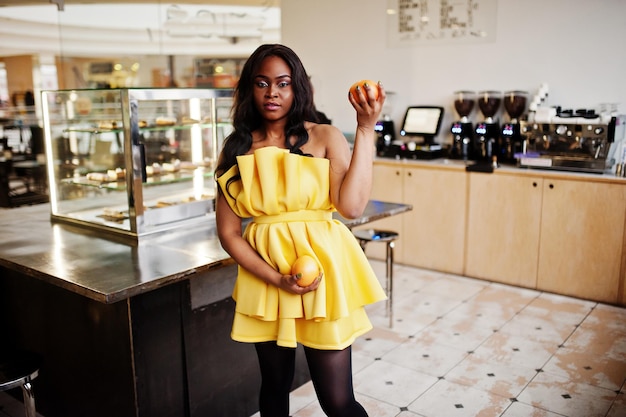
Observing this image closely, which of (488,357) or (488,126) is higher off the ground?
(488,126)

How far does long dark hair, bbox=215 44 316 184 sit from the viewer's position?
1.72 metres

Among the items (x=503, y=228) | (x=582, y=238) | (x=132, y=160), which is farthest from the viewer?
(x=503, y=228)

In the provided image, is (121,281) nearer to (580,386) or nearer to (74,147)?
(74,147)

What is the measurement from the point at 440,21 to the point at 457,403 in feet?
11.5

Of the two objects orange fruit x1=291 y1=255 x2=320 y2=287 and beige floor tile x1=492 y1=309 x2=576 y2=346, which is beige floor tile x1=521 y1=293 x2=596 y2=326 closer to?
beige floor tile x1=492 y1=309 x2=576 y2=346

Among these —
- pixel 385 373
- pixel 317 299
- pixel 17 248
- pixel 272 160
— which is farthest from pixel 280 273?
pixel 385 373

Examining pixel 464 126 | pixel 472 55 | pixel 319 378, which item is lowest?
pixel 319 378

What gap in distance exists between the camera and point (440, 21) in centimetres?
516

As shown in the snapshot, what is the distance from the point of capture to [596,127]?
4195mm

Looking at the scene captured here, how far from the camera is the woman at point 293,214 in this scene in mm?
1719

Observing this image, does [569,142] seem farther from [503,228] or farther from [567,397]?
[567,397]

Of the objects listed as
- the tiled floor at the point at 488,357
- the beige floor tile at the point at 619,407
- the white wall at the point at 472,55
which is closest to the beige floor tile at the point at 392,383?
the tiled floor at the point at 488,357

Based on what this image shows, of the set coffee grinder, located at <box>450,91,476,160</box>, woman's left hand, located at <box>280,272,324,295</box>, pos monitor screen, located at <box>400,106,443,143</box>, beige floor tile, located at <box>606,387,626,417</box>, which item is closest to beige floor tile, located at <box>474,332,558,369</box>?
beige floor tile, located at <box>606,387,626,417</box>

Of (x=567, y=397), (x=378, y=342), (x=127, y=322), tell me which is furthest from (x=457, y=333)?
(x=127, y=322)
